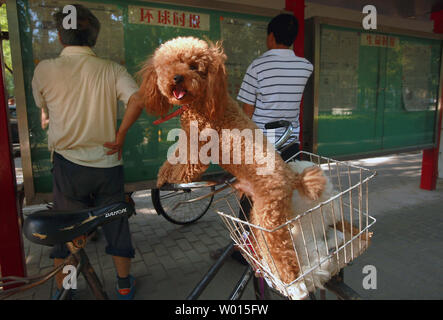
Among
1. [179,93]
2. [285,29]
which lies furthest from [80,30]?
[285,29]

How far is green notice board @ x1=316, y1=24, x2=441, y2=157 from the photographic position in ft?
13.6

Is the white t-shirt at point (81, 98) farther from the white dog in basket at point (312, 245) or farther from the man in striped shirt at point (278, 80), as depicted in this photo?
the white dog in basket at point (312, 245)

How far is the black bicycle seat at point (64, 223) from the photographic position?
54.9 inches

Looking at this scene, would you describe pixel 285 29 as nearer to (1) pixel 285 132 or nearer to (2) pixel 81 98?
(1) pixel 285 132

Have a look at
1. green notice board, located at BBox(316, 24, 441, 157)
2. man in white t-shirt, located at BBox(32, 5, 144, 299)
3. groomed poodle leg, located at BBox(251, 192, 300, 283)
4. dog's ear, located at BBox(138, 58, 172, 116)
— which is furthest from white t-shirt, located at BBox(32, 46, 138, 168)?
green notice board, located at BBox(316, 24, 441, 157)

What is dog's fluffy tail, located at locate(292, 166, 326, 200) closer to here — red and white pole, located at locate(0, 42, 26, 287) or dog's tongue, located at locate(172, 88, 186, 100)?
dog's tongue, located at locate(172, 88, 186, 100)

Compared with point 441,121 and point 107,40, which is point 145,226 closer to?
point 107,40

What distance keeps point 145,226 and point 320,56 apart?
3.20m

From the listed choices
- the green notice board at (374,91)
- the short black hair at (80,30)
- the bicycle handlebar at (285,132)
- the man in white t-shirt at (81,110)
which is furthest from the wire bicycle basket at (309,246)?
the green notice board at (374,91)

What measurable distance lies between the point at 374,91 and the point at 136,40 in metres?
3.49

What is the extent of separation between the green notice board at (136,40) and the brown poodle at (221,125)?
67.3 inches
